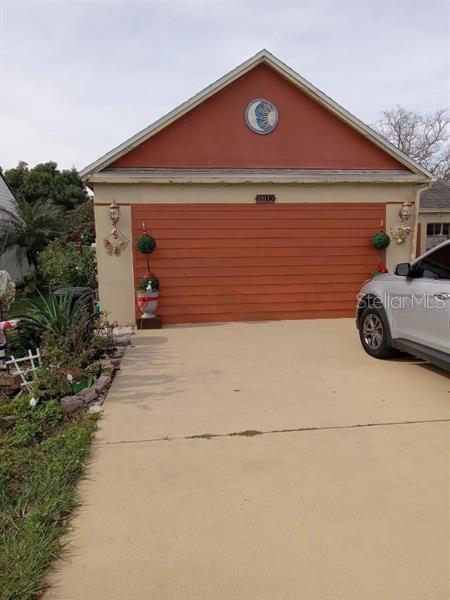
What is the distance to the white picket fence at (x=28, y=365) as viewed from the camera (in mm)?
4789

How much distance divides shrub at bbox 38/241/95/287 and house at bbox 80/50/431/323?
221 cm

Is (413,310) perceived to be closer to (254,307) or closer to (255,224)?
(254,307)

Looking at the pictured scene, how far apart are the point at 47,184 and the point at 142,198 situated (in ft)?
67.5

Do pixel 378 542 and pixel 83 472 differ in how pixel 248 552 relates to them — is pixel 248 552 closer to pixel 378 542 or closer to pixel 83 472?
pixel 378 542

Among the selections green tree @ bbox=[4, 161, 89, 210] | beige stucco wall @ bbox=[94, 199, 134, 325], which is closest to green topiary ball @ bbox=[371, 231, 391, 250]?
beige stucco wall @ bbox=[94, 199, 134, 325]

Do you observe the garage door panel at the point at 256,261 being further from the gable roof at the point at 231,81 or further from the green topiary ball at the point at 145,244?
the gable roof at the point at 231,81

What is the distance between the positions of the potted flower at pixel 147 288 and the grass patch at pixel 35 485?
4086mm

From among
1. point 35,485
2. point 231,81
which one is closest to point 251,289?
point 231,81

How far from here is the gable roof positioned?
8.27m

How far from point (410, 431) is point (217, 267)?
5721mm

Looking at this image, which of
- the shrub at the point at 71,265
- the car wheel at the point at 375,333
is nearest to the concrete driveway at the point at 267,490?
the car wheel at the point at 375,333

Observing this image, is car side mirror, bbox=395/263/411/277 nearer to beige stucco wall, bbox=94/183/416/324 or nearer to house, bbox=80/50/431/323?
house, bbox=80/50/431/323

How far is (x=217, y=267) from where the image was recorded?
350 inches

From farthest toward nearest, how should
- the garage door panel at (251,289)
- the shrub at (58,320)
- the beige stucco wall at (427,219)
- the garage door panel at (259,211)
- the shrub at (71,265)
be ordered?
1. the beige stucco wall at (427,219)
2. the shrub at (71,265)
3. the garage door panel at (251,289)
4. the garage door panel at (259,211)
5. the shrub at (58,320)
